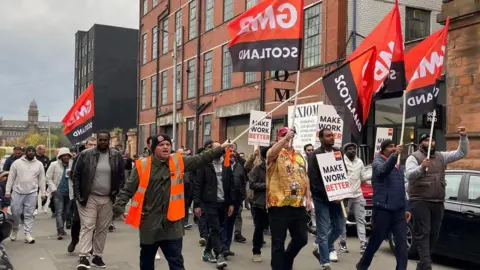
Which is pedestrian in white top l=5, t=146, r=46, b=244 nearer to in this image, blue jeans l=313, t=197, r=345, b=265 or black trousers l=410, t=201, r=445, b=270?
blue jeans l=313, t=197, r=345, b=265

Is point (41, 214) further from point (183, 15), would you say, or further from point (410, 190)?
point (183, 15)

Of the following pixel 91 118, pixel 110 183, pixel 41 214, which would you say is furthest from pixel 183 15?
pixel 110 183

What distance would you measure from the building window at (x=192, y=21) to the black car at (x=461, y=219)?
1015 inches

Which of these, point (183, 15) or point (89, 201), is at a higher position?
point (183, 15)

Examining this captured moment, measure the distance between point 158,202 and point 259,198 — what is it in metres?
3.05

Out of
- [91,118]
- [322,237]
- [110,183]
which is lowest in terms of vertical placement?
[322,237]

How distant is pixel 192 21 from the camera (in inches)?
1315

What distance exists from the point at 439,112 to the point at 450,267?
901 cm

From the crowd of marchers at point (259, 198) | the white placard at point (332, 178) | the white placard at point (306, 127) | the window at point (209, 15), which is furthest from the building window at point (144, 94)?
the white placard at point (332, 178)

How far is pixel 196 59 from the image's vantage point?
106ft

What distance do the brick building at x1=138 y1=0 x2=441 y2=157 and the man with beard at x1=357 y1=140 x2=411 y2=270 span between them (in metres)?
13.1

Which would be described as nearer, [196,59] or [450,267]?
[450,267]

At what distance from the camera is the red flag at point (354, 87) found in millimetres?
7852

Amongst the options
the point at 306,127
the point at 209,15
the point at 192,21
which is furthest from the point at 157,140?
the point at 192,21
